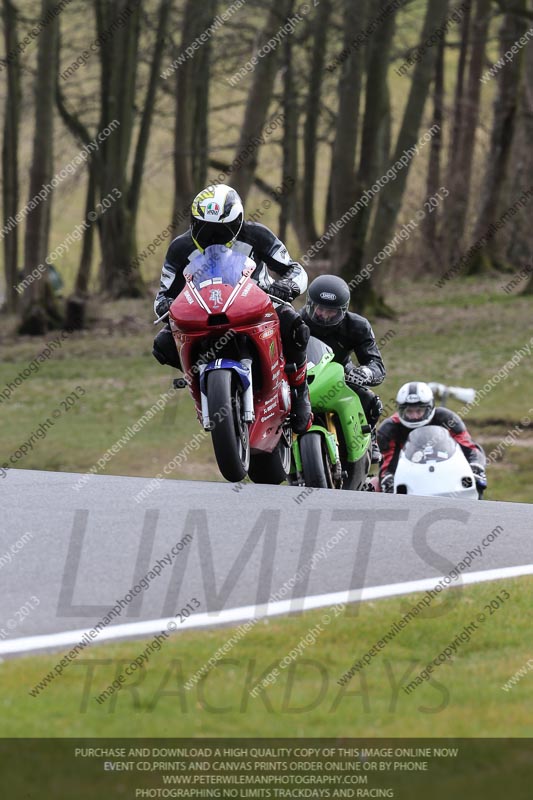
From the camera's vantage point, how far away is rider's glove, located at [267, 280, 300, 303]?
1004 cm

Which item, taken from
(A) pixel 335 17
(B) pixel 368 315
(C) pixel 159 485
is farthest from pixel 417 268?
(C) pixel 159 485

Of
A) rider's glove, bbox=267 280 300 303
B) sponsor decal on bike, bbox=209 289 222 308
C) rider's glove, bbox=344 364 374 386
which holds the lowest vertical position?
rider's glove, bbox=344 364 374 386

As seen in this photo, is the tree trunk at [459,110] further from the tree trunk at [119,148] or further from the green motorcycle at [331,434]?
the green motorcycle at [331,434]

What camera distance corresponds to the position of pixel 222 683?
211 inches

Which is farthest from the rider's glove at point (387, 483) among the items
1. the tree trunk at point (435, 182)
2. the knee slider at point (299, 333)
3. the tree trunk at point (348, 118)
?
the tree trunk at point (435, 182)

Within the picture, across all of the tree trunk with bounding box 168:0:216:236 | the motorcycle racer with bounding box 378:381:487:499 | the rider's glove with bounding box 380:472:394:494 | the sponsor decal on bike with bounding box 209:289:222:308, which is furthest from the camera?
the tree trunk with bounding box 168:0:216:236

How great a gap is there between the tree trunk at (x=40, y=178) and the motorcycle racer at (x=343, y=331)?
19.4 metres

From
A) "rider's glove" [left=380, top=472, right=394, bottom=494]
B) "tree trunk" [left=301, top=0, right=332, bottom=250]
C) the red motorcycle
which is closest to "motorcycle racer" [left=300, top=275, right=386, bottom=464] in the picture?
"rider's glove" [left=380, top=472, right=394, bottom=494]

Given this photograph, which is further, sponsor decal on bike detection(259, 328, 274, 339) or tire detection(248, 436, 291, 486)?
tire detection(248, 436, 291, 486)

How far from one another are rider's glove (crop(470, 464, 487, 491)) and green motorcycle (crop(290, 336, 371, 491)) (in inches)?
43.4

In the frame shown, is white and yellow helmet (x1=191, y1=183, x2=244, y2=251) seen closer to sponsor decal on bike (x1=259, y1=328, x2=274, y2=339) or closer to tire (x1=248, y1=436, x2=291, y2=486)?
sponsor decal on bike (x1=259, y1=328, x2=274, y2=339)

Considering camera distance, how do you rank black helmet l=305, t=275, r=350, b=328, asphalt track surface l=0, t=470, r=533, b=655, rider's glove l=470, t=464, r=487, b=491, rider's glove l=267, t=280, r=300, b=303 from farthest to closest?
1. rider's glove l=470, t=464, r=487, b=491
2. black helmet l=305, t=275, r=350, b=328
3. rider's glove l=267, t=280, r=300, b=303
4. asphalt track surface l=0, t=470, r=533, b=655
